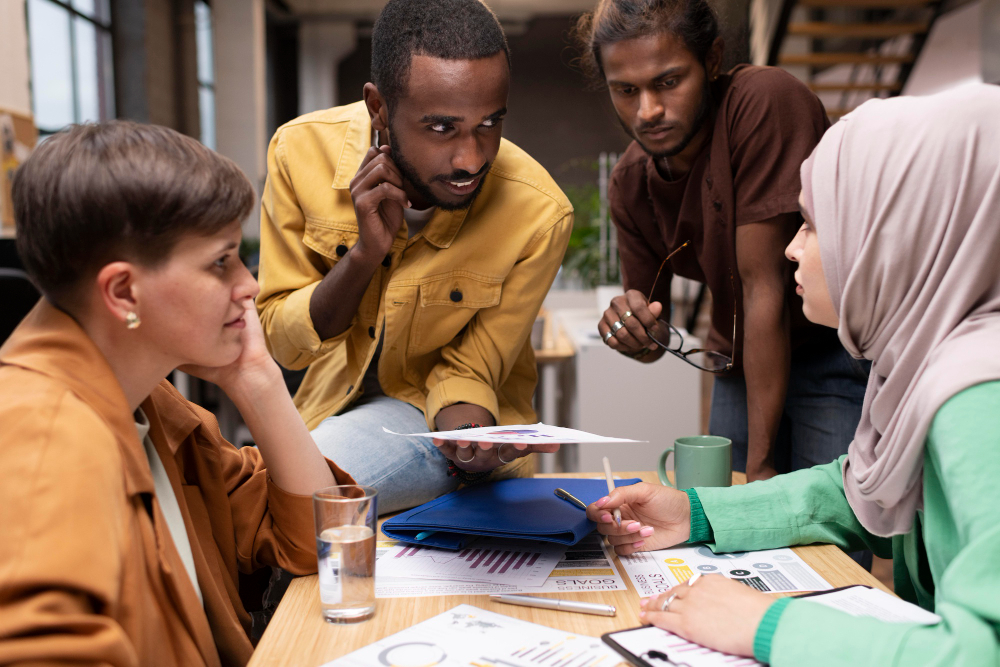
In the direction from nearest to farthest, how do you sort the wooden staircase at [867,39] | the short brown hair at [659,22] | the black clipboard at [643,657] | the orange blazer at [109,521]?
1. the orange blazer at [109,521]
2. the black clipboard at [643,657]
3. the short brown hair at [659,22]
4. the wooden staircase at [867,39]

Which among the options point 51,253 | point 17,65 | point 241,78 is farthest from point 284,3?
Answer: point 51,253

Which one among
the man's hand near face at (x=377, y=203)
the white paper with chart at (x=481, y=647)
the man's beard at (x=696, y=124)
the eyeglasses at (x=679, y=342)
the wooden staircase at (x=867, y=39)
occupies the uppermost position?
the wooden staircase at (x=867, y=39)

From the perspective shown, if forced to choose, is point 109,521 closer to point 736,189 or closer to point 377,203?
point 377,203

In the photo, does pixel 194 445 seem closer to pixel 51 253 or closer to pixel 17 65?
pixel 51 253

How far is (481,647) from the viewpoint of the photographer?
83cm

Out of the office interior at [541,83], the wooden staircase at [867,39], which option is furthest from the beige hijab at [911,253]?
the wooden staircase at [867,39]

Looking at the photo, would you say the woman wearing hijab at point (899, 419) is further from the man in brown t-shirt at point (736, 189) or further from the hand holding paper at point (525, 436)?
the man in brown t-shirt at point (736, 189)

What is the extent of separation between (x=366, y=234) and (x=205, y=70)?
877 centimetres

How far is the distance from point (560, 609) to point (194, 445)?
0.54 m

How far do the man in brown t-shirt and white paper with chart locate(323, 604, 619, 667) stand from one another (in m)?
0.96

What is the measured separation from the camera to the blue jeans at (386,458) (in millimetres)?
1428

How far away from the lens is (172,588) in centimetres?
87

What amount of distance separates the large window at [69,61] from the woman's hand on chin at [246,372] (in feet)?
16.9

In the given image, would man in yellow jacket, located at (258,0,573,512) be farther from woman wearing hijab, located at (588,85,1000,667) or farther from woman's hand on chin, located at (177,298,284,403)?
woman wearing hijab, located at (588,85,1000,667)
